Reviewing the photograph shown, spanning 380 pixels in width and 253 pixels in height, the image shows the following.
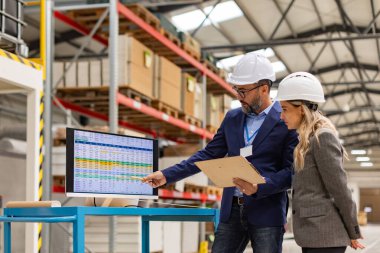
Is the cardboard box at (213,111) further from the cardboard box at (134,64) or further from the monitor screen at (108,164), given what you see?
the monitor screen at (108,164)

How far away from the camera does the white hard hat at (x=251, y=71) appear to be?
3.68 m

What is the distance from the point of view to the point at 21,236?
1209 centimetres

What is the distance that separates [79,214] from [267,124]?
127 centimetres

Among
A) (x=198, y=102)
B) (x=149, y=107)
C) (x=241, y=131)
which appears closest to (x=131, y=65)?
(x=149, y=107)

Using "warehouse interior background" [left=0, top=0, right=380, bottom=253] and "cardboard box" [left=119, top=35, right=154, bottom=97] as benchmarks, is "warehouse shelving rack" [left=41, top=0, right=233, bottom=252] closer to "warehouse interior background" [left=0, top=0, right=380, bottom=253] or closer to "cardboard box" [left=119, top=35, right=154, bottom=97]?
"warehouse interior background" [left=0, top=0, right=380, bottom=253]

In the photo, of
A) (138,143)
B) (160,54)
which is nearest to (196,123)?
(160,54)

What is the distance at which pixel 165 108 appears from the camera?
9375mm

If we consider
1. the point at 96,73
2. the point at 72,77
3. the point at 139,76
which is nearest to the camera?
the point at 96,73

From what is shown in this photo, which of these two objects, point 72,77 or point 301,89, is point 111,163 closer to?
point 301,89

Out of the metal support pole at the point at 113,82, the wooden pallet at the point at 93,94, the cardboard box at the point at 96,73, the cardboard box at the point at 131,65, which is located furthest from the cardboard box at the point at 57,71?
the metal support pole at the point at 113,82

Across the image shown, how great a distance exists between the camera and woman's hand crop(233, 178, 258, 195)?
11.2 feet

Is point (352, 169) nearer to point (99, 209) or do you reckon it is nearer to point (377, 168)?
point (377, 168)

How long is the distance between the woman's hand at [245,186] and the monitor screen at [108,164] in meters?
0.83

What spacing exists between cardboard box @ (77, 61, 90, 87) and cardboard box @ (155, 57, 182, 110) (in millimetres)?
1167
